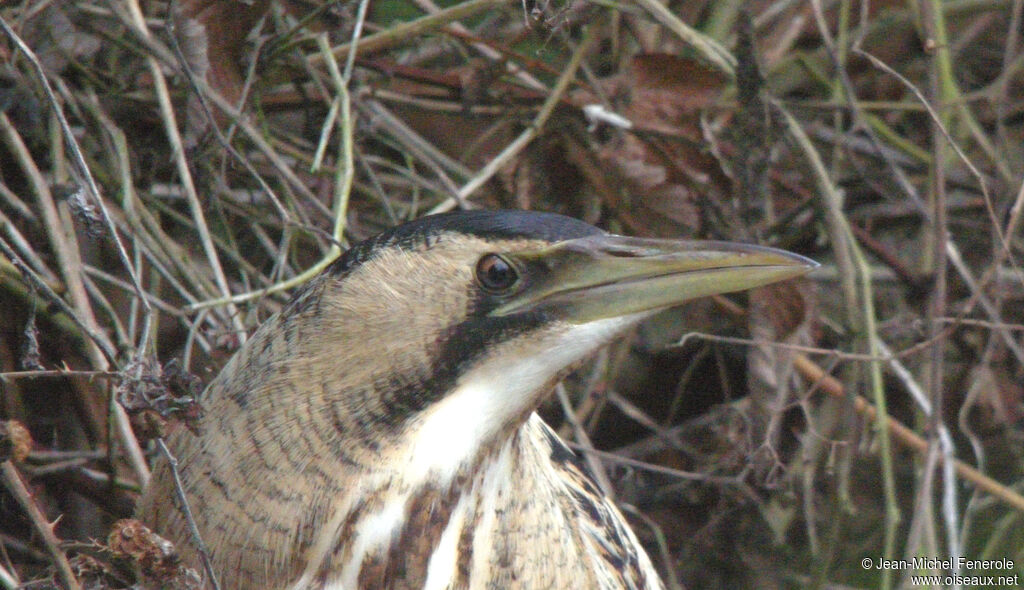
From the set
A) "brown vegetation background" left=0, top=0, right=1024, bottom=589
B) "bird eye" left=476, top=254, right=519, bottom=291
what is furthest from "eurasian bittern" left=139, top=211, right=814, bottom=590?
"brown vegetation background" left=0, top=0, right=1024, bottom=589

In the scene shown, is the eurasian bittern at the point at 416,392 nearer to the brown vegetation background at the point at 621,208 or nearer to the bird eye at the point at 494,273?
the bird eye at the point at 494,273

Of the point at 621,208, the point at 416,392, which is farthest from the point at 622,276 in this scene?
the point at 621,208

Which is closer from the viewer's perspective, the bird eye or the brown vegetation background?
the bird eye

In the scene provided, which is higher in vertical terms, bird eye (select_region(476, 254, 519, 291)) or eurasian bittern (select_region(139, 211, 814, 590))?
bird eye (select_region(476, 254, 519, 291))

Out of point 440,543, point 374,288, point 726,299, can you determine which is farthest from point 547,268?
point 726,299

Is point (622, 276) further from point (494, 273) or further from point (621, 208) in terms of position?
point (621, 208)

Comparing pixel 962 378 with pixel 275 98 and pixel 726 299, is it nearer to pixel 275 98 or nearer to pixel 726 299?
pixel 726 299

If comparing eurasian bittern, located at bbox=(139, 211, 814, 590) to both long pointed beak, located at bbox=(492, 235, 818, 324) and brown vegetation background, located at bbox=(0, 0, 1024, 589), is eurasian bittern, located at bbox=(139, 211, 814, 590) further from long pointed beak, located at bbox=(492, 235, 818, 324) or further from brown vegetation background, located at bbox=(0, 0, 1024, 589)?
brown vegetation background, located at bbox=(0, 0, 1024, 589)
